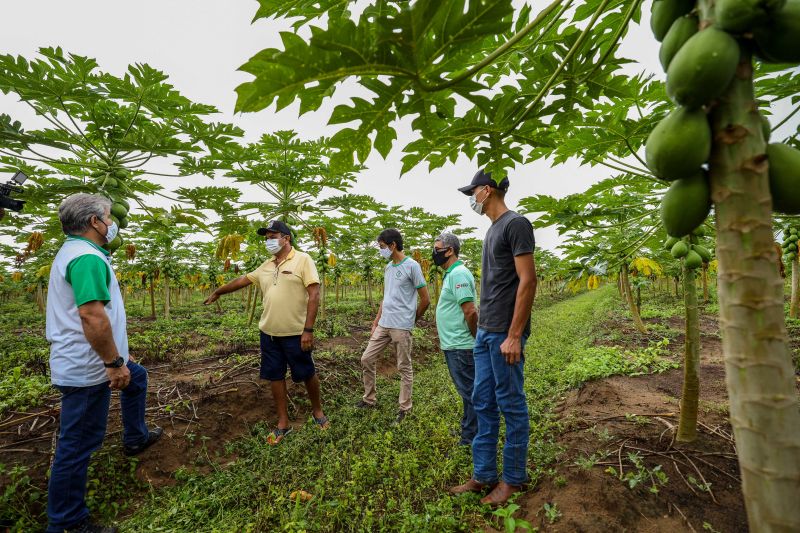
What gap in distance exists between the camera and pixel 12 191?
319 centimetres

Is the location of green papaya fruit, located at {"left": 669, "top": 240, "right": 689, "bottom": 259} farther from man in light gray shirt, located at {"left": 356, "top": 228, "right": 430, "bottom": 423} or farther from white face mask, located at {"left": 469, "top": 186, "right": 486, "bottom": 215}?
man in light gray shirt, located at {"left": 356, "top": 228, "right": 430, "bottom": 423}

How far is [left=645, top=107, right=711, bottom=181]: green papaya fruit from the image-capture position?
74 cm

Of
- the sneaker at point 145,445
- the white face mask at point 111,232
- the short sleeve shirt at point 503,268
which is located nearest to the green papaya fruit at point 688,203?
the short sleeve shirt at point 503,268

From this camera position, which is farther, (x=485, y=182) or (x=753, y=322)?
(x=485, y=182)

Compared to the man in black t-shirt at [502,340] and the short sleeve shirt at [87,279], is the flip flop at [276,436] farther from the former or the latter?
the short sleeve shirt at [87,279]

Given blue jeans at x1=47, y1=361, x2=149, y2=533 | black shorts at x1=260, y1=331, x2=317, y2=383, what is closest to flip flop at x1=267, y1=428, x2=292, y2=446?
black shorts at x1=260, y1=331, x2=317, y2=383

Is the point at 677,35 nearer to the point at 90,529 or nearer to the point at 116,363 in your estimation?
the point at 116,363

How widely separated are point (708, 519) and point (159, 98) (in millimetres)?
5441

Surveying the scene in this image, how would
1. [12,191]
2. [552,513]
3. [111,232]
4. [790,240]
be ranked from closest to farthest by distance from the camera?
[552,513] → [111,232] → [12,191] → [790,240]

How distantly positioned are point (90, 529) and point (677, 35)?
159 inches

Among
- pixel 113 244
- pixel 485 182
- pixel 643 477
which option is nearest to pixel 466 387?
pixel 643 477

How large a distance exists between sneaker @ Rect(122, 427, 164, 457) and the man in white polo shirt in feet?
2.72

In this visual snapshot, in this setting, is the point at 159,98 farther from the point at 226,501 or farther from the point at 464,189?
the point at 226,501

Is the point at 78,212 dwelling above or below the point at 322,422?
above
